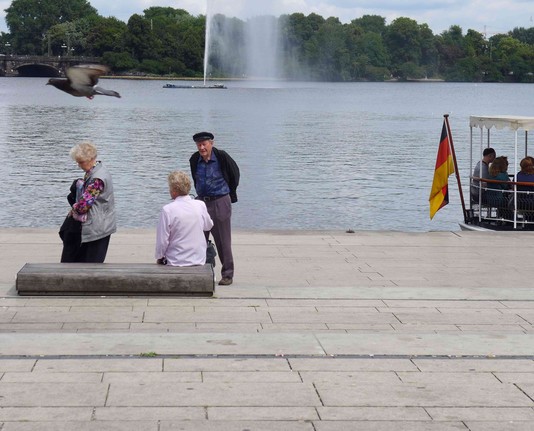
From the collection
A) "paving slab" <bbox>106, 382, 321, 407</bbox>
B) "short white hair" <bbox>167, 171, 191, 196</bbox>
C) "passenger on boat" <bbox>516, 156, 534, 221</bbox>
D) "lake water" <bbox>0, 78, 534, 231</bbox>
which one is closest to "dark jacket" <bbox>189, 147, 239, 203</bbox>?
"short white hair" <bbox>167, 171, 191, 196</bbox>

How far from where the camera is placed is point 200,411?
6.61 metres

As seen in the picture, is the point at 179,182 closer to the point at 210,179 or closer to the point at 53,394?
the point at 210,179

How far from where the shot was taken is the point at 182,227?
10.1m

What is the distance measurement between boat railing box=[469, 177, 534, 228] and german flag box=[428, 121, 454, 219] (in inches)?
19.8

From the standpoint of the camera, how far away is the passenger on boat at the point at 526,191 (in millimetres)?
17984

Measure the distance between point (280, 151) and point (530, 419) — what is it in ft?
141

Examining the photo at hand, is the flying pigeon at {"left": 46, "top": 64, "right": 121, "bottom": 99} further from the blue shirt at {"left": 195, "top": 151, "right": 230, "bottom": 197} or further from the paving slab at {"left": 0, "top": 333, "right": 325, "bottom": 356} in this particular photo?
the paving slab at {"left": 0, "top": 333, "right": 325, "bottom": 356}

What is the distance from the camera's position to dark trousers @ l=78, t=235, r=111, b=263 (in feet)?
34.6

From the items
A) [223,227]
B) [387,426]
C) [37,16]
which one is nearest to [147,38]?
[37,16]

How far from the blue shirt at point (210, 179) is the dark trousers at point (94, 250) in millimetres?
1034

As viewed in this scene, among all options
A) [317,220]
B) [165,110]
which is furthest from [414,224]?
[165,110]

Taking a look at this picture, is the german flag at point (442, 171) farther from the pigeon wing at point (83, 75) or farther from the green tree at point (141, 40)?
the green tree at point (141, 40)

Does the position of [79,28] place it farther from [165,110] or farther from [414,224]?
[414,224]

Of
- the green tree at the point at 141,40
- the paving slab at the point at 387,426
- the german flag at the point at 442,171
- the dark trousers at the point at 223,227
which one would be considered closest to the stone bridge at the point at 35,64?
the green tree at the point at 141,40
